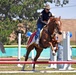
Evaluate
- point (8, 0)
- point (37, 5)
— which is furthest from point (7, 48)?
point (37, 5)

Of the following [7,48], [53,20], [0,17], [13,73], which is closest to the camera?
[53,20]

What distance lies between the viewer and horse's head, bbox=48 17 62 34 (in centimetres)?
1024

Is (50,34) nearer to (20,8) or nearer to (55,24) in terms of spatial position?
(55,24)

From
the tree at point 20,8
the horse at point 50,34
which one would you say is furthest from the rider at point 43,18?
the tree at point 20,8

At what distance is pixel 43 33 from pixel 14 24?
3007 centimetres

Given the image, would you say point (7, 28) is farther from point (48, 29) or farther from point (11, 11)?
point (48, 29)

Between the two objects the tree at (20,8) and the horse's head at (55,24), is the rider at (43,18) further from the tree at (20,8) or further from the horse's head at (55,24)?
the tree at (20,8)

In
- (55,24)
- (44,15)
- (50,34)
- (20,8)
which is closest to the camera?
(55,24)

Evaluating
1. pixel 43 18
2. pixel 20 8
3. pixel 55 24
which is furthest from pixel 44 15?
pixel 20 8

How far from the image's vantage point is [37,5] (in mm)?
44406

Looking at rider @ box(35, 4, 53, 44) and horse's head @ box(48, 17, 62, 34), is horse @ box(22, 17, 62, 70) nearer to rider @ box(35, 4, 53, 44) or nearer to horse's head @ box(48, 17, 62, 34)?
horse's head @ box(48, 17, 62, 34)

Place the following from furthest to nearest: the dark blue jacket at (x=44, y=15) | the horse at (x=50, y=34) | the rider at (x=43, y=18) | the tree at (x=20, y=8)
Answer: the tree at (x=20, y=8) < the dark blue jacket at (x=44, y=15) < the rider at (x=43, y=18) < the horse at (x=50, y=34)

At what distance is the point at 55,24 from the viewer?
34.4 ft

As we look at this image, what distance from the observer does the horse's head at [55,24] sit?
1024 centimetres
